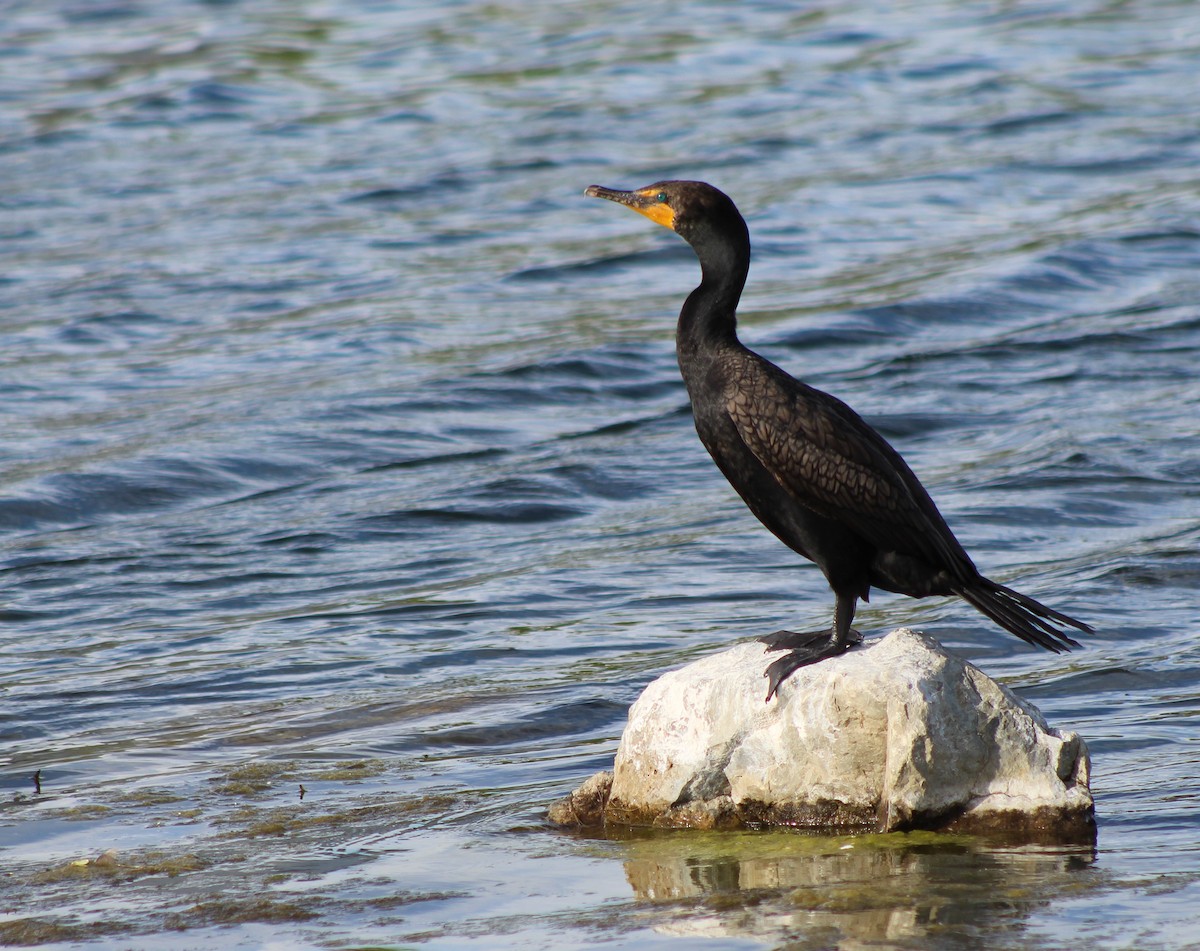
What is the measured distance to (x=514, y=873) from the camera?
5.32 m

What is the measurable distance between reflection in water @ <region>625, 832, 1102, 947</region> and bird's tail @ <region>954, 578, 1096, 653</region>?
2.34ft

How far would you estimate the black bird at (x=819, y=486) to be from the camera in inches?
227

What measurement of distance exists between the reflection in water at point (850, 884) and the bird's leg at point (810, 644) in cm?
47

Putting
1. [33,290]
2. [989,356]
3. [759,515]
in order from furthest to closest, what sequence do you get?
[33,290]
[989,356]
[759,515]

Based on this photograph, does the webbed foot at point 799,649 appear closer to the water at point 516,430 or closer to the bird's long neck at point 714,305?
the water at point 516,430

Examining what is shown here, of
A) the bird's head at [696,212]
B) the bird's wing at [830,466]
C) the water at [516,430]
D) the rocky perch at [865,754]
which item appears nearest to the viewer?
the water at [516,430]

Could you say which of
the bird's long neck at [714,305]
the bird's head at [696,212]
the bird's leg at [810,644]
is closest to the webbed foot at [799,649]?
the bird's leg at [810,644]

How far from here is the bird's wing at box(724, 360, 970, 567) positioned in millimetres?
5750

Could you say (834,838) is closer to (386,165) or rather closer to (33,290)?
(33,290)

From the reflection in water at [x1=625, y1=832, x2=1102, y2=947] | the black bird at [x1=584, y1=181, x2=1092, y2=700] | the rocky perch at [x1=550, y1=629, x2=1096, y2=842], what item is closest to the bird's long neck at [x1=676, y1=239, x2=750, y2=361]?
the black bird at [x1=584, y1=181, x2=1092, y2=700]

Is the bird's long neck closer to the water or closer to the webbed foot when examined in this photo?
the webbed foot

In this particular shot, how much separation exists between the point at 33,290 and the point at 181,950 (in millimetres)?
12639

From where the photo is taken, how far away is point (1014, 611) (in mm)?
5883

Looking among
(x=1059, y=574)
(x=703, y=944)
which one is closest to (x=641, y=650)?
(x=1059, y=574)
